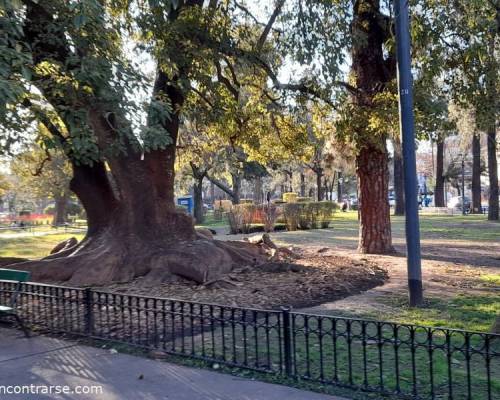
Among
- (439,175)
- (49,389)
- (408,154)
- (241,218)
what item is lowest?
(49,389)

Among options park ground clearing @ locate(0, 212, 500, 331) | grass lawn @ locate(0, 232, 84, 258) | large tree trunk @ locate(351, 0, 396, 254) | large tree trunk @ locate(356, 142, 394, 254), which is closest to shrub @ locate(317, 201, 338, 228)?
park ground clearing @ locate(0, 212, 500, 331)

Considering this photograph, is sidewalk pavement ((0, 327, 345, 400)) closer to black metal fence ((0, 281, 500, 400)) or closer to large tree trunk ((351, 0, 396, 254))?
black metal fence ((0, 281, 500, 400))

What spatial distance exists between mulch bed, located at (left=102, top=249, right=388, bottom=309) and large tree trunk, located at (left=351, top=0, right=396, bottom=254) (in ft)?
9.01

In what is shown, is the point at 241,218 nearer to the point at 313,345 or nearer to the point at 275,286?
the point at 275,286

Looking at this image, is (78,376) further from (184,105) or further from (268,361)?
(184,105)

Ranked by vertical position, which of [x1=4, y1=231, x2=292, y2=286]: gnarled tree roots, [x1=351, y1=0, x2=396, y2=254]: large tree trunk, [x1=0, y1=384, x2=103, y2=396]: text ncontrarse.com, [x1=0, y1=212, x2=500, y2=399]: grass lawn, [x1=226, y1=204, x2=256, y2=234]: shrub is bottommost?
[x1=0, y1=384, x2=103, y2=396]: text ncontrarse.com

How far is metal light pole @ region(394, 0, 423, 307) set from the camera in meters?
8.46

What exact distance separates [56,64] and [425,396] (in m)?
6.92

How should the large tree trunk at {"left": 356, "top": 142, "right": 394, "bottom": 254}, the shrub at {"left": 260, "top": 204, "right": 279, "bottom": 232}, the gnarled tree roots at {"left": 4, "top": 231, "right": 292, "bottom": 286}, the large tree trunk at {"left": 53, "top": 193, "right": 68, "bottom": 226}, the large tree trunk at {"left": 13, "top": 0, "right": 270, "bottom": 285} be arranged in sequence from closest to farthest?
the large tree trunk at {"left": 13, "top": 0, "right": 270, "bottom": 285} → the gnarled tree roots at {"left": 4, "top": 231, "right": 292, "bottom": 286} → the large tree trunk at {"left": 356, "top": 142, "right": 394, "bottom": 254} → the shrub at {"left": 260, "top": 204, "right": 279, "bottom": 232} → the large tree trunk at {"left": 53, "top": 193, "right": 68, "bottom": 226}

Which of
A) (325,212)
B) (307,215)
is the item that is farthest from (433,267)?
(325,212)

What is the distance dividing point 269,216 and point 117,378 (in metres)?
22.3

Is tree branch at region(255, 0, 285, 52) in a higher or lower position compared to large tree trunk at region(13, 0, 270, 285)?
higher

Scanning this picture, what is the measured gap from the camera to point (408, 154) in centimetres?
845

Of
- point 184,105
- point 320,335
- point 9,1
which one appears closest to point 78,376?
point 320,335
